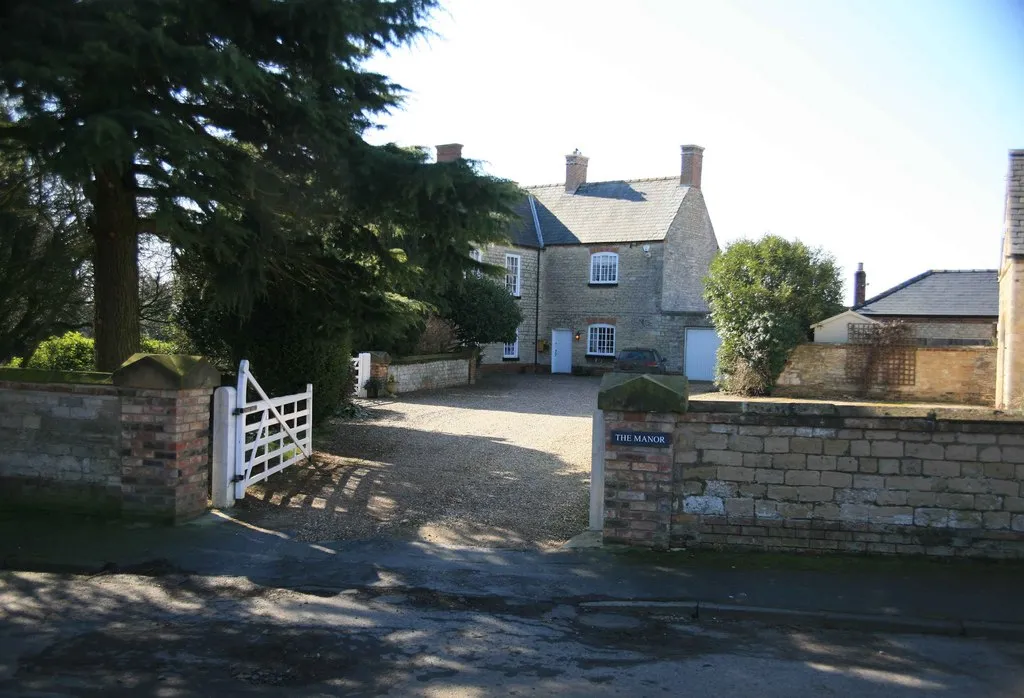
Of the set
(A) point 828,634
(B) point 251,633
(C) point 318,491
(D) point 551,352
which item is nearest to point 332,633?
(B) point 251,633

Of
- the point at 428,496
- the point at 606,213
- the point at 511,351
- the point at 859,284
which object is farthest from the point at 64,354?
the point at 859,284

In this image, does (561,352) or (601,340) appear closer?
(601,340)

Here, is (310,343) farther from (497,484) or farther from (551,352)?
(551,352)

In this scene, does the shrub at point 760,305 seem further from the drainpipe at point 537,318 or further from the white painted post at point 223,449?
the white painted post at point 223,449

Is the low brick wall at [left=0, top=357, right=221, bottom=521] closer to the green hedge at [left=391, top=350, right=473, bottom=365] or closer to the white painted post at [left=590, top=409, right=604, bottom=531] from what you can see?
the white painted post at [left=590, top=409, right=604, bottom=531]

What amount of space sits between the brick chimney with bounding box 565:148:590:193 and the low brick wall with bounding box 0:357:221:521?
31.3 meters

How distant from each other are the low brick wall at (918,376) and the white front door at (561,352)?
12868 millimetres

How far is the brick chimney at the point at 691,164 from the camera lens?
113 feet

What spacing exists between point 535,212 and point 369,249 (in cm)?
2797

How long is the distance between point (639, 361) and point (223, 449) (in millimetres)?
22312

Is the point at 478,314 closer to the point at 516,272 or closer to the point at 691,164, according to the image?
the point at 516,272

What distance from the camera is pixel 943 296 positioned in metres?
30.5

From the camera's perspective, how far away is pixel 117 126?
6.63 meters

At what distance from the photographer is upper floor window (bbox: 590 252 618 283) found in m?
35.0
